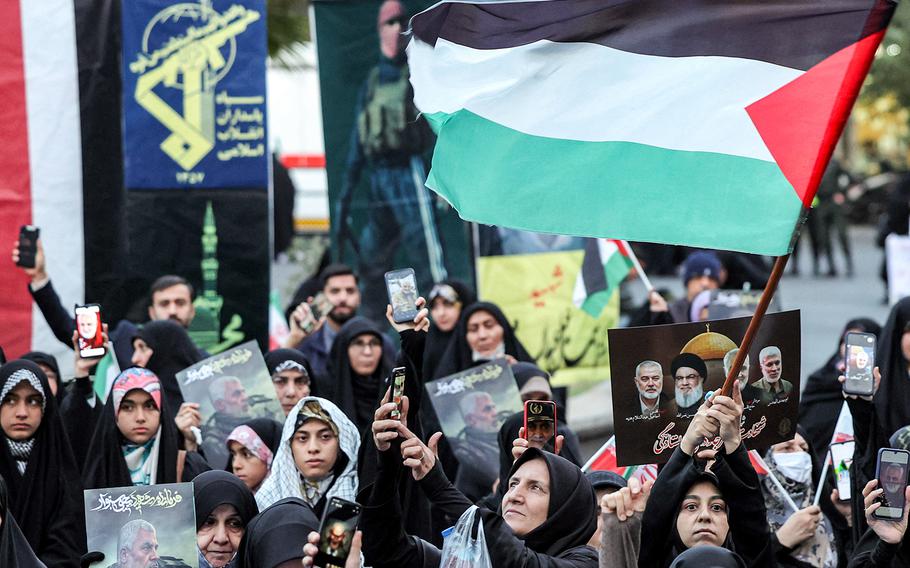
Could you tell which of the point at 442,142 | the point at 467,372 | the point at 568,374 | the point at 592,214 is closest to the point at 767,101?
the point at 592,214

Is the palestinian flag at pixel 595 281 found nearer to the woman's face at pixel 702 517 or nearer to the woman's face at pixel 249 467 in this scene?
the woman's face at pixel 249 467

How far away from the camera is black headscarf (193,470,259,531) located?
15.5 feet

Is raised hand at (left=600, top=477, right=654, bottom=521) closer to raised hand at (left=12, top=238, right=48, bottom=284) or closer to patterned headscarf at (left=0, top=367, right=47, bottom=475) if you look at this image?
patterned headscarf at (left=0, top=367, right=47, bottom=475)

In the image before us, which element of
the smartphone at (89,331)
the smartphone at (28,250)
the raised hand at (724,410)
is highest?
the smartphone at (28,250)

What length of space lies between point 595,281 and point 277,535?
5.21 meters

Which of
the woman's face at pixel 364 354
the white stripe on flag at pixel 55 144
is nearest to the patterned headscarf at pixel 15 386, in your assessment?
the woman's face at pixel 364 354

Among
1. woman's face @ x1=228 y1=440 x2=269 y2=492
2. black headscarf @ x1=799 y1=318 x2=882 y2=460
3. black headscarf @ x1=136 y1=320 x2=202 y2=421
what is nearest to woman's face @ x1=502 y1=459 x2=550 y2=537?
woman's face @ x1=228 y1=440 x2=269 y2=492


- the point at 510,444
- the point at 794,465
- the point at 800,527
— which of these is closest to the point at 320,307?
the point at 510,444

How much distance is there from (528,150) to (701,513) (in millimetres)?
1256

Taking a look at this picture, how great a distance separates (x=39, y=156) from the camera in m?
7.95

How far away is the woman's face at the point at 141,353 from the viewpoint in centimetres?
684

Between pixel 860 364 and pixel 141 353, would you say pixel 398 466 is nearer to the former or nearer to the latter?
pixel 860 364

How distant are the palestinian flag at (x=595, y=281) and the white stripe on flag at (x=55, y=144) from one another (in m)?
3.07

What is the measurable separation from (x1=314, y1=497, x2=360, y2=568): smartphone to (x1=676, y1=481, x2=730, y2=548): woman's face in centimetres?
128
